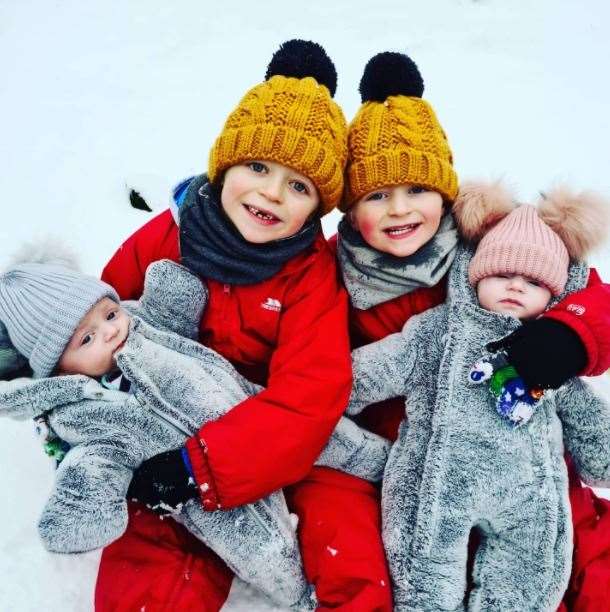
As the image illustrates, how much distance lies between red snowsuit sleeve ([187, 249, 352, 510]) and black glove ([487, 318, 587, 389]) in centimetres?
38

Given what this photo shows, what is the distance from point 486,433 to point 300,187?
69cm

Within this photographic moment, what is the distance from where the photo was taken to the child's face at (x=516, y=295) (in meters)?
1.43

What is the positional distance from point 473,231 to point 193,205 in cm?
69

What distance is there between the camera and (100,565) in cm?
147

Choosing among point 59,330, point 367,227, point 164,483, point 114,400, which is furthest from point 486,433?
point 59,330

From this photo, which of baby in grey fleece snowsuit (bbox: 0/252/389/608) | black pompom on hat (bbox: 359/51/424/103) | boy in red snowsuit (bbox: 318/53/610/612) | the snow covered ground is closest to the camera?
baby in grey fleece snowsuit (bbox: 0/252/389/608)

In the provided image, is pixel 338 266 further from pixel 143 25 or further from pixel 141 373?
pixel 143 25

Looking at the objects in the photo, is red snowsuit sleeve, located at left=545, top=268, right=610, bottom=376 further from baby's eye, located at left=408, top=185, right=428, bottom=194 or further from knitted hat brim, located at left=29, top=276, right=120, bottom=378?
knitted hat brim, located at left=29, top=276, right=120, bottom=378

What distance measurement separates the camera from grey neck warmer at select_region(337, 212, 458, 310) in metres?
1.52

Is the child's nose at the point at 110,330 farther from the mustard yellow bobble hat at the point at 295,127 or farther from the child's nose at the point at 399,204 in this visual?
the child's nose at the point at 399,204

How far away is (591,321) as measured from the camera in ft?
4.33

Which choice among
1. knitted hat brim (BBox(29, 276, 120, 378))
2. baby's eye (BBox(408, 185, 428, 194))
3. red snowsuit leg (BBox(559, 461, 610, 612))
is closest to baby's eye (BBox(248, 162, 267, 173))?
baby's eye (BBox(408, 185, 428, 194))

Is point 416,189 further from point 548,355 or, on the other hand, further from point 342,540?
point 342,540

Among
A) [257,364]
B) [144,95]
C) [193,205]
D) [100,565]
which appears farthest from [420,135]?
[144,95]
